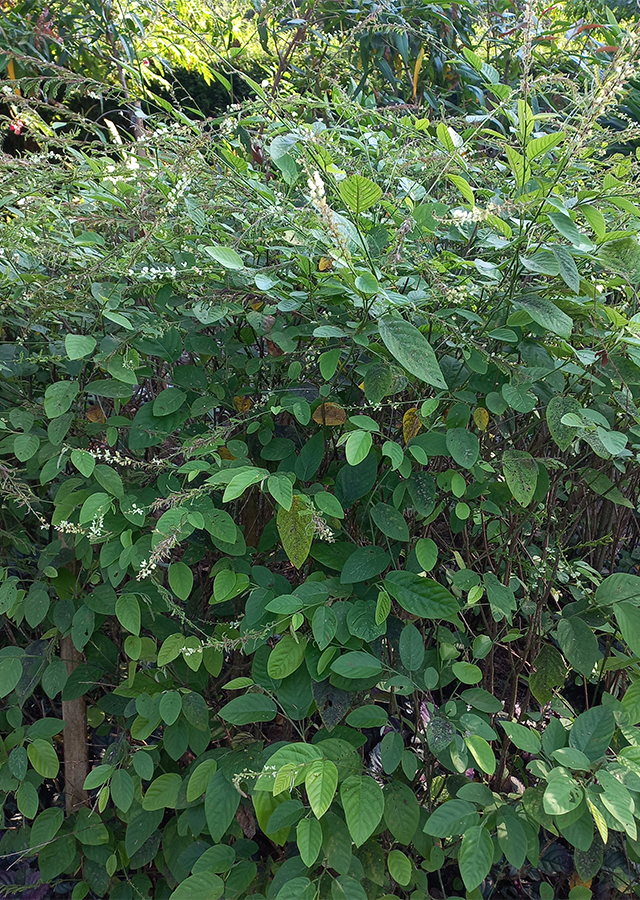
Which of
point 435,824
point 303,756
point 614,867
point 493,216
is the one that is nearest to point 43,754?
point 303,756

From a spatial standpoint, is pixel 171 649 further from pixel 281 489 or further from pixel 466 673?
pixel 466 673

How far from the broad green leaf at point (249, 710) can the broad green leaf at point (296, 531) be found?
12.3 inches

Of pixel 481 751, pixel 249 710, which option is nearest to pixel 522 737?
pixel 481 751

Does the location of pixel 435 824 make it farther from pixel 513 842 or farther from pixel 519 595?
pixel 519 595

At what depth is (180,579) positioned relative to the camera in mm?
1425

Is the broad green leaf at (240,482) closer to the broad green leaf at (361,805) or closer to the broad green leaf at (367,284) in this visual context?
the broad green leaf at (367,284)

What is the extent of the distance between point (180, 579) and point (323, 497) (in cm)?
40

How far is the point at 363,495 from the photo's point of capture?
1.41 m

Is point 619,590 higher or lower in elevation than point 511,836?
higher

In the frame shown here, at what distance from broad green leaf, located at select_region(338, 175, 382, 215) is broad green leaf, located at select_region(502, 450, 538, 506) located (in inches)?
22.2

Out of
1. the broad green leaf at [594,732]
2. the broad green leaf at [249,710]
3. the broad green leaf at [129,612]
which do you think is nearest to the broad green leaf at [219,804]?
the broad green leaf at [249,710]

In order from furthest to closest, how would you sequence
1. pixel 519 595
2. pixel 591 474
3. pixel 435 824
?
pixel 519 595
pixel 591 474
pixel 435 824

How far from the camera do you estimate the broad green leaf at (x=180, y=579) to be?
1.41m

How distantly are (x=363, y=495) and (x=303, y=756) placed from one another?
0.53 metres
